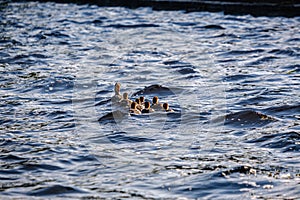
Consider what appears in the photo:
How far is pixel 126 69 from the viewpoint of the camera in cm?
1358

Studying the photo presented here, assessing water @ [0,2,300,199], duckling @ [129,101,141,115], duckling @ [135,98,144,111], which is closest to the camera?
water @ [0,2,300,199]

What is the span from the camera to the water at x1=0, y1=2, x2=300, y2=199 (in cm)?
749

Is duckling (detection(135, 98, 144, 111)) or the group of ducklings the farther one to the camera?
duckling (detection(135, 98, 144, 111))

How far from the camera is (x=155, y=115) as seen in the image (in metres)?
9.95

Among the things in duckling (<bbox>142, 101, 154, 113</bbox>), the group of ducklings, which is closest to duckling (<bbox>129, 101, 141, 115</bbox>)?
the group of ducklings

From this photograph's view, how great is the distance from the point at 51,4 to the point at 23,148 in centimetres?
1601

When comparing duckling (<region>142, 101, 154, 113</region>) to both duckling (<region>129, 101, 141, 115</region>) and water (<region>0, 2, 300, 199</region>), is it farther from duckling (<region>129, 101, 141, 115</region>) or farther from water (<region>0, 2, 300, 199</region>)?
water (<region>0, 2, 300, 199</region>)

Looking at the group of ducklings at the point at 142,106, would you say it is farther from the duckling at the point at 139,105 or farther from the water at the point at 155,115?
the water at the point at 155,115

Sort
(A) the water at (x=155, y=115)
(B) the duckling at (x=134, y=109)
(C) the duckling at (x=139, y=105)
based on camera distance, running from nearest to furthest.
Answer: (A) the water at (x=155, y=115) → (B) the duckling at (x=134, y=109) → (C) the duckling at (x=139, y=105)

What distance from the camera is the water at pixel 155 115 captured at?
749cm

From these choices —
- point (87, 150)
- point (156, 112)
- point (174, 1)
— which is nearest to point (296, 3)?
point (174, 1)

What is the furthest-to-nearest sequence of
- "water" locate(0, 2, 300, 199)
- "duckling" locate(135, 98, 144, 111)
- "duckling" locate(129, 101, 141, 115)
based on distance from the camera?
"duckling" locate(135, 98, 144, 111)
"duckling" locate(129, 101, 141, 115)
"water" locate(0, 2, 300, 199)

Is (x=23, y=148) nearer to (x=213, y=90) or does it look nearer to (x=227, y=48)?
(x=213, y=90)

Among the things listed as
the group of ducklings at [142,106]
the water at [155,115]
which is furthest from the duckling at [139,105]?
the water at [155,115]
